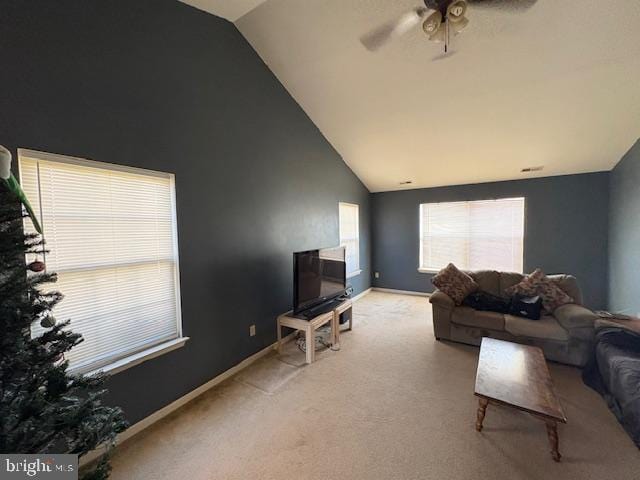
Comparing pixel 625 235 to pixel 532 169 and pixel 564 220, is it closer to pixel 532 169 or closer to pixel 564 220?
pixel 564 220

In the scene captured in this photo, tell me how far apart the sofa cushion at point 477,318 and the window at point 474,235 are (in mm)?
2233

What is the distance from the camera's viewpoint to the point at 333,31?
261 cm

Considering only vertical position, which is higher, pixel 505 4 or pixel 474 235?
pixel 505 4

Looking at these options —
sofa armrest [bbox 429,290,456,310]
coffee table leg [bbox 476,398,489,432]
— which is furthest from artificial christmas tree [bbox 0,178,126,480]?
sofa armrest [bbox 429,290,456,310]

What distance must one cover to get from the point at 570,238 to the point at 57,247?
20.9 feet

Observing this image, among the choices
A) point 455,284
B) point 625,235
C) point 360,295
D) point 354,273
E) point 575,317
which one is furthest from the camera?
point 360,295

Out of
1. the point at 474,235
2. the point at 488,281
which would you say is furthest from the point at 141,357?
the point at 474,235

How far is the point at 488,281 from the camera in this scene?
12.1 ft

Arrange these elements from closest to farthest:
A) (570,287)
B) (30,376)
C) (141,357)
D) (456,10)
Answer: (30,376), (456,10), (141,357), (570,287)

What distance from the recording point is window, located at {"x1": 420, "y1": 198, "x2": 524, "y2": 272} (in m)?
4.84

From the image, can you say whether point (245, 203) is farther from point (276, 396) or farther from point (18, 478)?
point (18, 478)

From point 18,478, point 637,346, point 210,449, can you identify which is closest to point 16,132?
point 18,478

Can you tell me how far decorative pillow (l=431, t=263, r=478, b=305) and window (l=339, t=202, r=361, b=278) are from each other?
6.11 ft

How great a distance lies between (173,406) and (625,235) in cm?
578
